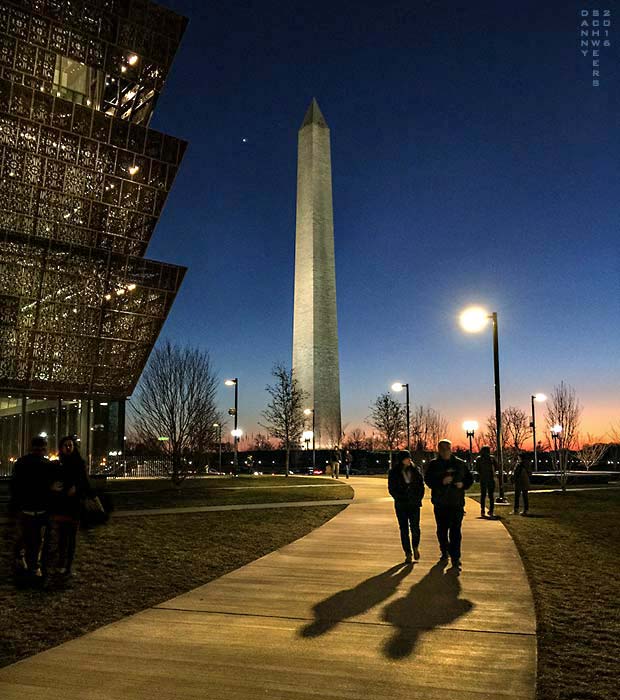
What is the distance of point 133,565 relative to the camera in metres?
9.34

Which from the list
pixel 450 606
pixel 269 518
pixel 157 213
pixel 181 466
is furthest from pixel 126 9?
pixel 450 606

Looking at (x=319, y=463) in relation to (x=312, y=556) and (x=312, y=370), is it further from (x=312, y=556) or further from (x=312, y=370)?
(x=312, y=556)

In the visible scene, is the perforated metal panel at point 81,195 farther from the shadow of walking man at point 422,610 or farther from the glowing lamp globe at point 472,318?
the shadow of walking man at point 422,610

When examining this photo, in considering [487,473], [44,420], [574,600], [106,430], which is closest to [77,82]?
[44,420]

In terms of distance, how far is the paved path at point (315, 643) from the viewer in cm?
452

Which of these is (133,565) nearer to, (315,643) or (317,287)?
(315,643)

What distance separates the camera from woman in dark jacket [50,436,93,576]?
26.5ft

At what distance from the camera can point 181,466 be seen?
83.1 ft

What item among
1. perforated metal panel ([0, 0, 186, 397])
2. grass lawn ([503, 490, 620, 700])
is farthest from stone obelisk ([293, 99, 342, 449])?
grass lawn ([503, 490, 620, 700])

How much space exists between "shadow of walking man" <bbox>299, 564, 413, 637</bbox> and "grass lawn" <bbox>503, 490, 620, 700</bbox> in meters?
1.67

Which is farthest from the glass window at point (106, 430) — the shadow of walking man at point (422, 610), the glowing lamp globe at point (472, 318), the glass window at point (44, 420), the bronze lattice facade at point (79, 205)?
the shadow of walking man at point (422, 610)

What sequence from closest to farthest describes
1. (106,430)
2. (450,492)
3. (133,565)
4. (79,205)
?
(450,492)
(133,565)
(79,205)
(106,430)

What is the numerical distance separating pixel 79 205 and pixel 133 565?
2792 cm

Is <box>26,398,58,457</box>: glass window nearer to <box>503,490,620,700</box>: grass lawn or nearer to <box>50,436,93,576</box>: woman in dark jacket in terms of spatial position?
<box>503,490,620,700</box>: grass lawn
